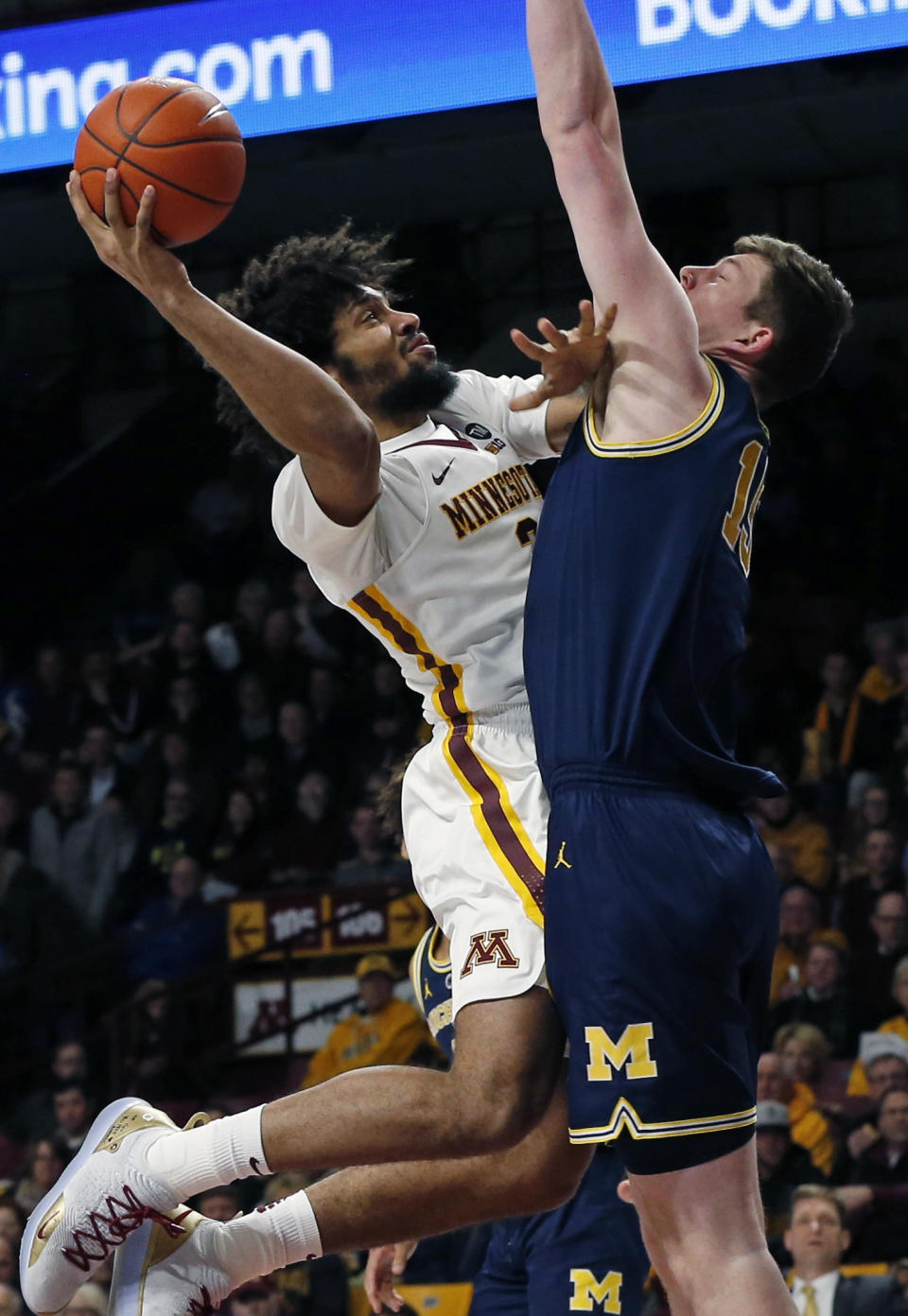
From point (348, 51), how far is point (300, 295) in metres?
4.15

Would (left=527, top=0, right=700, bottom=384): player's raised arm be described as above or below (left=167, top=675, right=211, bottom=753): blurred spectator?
above

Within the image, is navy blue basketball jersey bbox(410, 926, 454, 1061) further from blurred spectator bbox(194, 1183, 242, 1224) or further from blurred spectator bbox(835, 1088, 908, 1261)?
blurred spectator bbox(194, 1183, 242, 1224)

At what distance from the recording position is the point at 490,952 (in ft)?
11.0

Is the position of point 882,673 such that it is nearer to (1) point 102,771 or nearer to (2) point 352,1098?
(1) point 102,771

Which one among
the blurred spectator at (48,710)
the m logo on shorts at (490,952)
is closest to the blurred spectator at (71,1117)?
the blurred spectator at (48,710)

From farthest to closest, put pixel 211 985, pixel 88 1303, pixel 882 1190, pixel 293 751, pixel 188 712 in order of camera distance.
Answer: pixel 188 712 < pixel 293 751 < pixel 211 985 < pixel 88 1303 < pixel 882 1190

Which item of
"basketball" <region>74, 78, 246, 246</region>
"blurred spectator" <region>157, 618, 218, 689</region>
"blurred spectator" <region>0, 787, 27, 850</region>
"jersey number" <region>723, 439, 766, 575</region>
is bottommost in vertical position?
"blurred spectator" <region>0, 787, 27, 850</region>

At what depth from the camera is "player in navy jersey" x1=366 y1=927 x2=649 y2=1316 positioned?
4367mm

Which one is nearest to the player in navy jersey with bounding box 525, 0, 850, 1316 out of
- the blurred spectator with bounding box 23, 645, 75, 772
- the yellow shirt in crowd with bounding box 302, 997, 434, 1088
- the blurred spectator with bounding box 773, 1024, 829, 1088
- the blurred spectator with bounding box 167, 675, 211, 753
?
the blurred spectator with bounding box 773, 1024, 829, 1088

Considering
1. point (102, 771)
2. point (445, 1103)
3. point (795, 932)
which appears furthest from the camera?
point (102, 771)

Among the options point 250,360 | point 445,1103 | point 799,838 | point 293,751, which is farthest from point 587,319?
point 293,751

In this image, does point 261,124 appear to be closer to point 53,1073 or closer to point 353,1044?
point 353,1044

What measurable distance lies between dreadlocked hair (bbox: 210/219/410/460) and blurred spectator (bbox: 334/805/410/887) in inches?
237

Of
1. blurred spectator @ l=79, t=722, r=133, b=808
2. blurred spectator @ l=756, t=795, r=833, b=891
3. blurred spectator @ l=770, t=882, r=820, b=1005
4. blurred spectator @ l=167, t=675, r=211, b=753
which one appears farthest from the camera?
blurred spectator @ l=167, t=675, r=211, b=753
